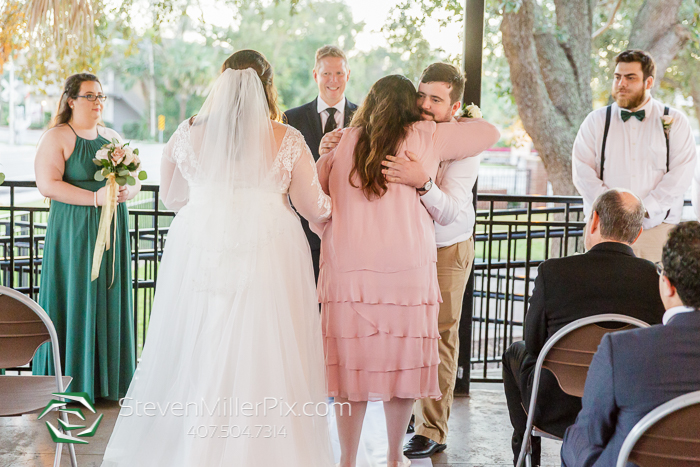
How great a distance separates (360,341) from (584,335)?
79 cm

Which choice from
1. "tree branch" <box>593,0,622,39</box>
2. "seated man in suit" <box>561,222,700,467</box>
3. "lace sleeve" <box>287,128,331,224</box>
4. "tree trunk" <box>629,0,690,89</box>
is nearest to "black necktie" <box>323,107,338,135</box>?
"lace sleeve" <box>287,128,331,224</box>

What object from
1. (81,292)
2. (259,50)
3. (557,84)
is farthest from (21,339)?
(557,84)

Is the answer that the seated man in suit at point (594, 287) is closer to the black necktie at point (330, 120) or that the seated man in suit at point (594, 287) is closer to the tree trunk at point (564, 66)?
the black necktie at point (330, 120)

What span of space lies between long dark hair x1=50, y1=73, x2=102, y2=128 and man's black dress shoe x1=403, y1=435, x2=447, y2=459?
2.37 meters

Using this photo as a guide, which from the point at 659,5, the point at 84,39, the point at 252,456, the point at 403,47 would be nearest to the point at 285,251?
the point at 252,456

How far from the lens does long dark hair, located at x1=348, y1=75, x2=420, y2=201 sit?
7.47 ft

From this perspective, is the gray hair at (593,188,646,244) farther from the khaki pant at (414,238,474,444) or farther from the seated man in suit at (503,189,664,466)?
the khaki pant at (414,238,474,444)

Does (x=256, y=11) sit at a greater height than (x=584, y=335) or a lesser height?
greater

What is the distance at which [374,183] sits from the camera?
228 centimetres

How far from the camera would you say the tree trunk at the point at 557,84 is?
21.3 ft

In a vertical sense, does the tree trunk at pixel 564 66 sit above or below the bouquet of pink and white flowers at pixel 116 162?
above

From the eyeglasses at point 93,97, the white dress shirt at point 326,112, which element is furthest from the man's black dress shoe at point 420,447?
the eyeglasses at point 93,97

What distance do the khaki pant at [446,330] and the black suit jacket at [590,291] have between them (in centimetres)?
73

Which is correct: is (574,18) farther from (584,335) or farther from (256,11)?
(584,335)
